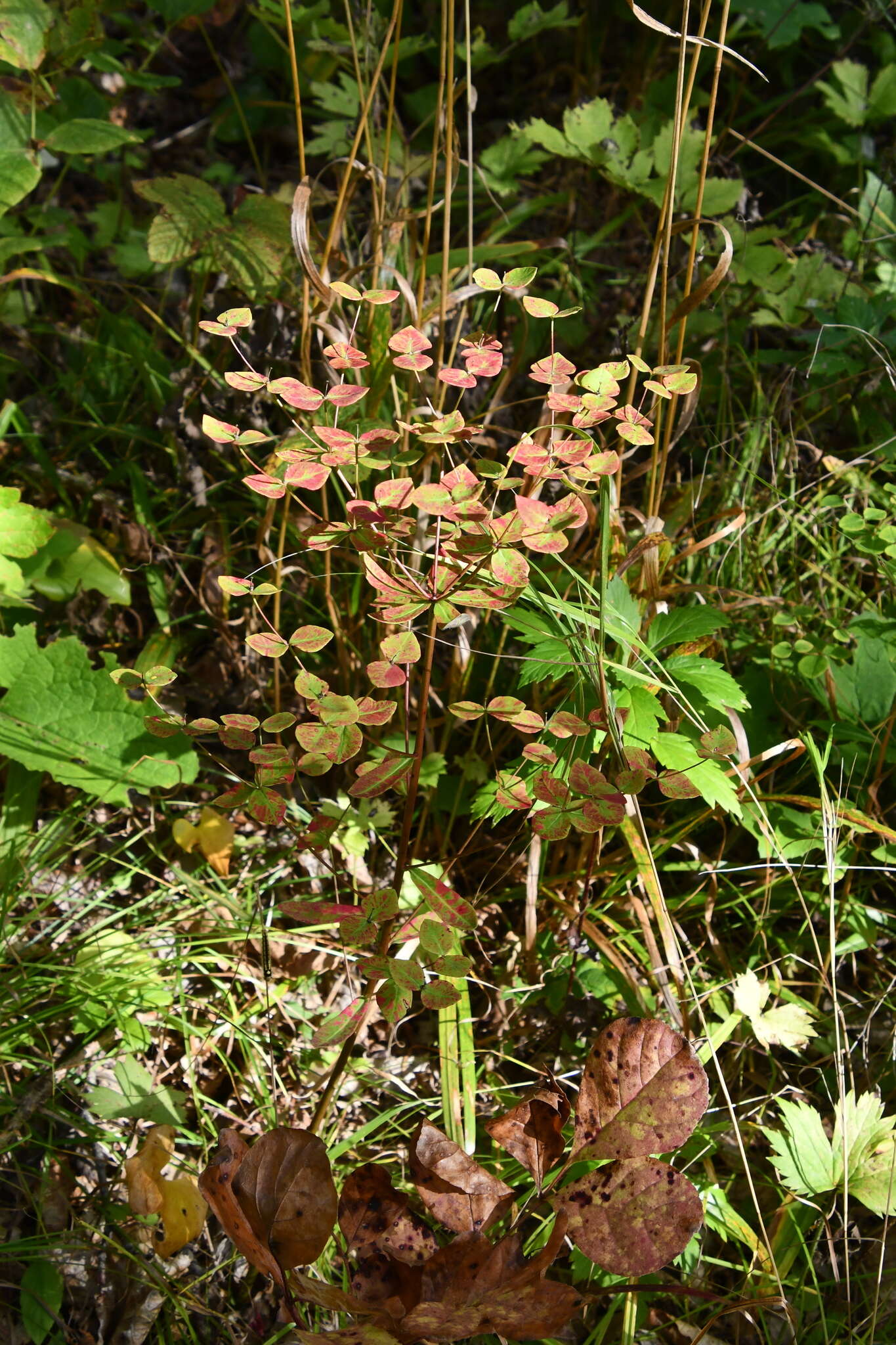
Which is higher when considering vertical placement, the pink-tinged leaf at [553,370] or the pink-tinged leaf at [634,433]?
the pink-tinged leaf at [553,370]

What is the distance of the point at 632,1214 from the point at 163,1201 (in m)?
0.56

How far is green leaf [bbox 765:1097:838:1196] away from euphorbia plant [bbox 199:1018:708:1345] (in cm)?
23

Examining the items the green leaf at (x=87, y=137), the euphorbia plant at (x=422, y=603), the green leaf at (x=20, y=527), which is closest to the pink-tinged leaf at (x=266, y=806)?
the euphorbia plant at (x=422, y=603)

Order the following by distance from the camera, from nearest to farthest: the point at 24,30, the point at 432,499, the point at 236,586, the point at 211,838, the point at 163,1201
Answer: the point at 432,499
the point at 236,586
the point at 163,1201
the point at 211,838
the point at 24,30

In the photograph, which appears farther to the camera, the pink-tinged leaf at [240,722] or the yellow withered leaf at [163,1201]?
the yellow withered leaf at [163,1201]

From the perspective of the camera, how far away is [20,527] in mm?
1574

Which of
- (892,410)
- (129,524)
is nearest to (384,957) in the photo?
(129,524)

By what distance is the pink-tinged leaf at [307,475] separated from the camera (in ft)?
3.37

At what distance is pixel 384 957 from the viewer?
1.02m

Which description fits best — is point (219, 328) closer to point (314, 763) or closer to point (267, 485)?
point (267, 485)

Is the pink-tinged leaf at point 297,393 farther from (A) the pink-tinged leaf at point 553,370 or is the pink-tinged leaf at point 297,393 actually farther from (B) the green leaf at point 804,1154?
(B) the green leaf at point 804,1154

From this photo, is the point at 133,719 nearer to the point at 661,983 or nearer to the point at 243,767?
the point at 243,767

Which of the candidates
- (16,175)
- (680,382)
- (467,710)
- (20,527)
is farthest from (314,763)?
(16,175)

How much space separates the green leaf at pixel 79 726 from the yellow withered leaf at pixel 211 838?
7 cm
